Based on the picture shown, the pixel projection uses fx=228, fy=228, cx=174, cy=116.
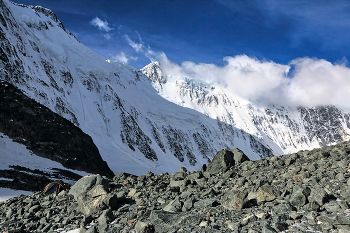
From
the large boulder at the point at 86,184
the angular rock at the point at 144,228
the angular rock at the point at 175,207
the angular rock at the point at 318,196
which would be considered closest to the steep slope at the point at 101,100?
the large boulder at the point at 86,184

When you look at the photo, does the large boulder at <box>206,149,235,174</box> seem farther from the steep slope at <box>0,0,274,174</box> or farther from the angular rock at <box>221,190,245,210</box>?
the steep slope at <box>0,0,274,174</box>

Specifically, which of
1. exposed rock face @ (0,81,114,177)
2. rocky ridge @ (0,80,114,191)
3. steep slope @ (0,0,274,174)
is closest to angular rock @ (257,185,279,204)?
rocky ridge @ (0,80,114,191)

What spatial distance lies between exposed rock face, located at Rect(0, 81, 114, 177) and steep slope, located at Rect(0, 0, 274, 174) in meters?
6.77

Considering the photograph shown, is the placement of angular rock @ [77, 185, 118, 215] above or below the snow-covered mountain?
below

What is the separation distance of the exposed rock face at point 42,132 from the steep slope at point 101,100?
677 centimetres

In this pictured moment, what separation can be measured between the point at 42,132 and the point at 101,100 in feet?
162

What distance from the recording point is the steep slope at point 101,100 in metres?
67.1

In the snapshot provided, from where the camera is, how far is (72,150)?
5438cm

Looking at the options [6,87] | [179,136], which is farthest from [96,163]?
[179,136]

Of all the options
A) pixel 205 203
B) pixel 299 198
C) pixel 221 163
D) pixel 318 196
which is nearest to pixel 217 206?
pixel 205 203

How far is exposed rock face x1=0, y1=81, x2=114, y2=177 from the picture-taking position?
46188 millimetres

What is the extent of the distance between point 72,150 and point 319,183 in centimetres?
5533

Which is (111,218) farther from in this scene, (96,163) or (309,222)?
(96,163)

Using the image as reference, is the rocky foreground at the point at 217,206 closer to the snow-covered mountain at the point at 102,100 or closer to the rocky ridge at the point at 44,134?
the rocky ridge at the point at 44,134
